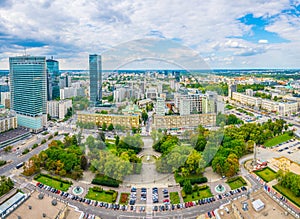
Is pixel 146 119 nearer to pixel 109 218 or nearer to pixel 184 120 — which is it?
pixel 184 120

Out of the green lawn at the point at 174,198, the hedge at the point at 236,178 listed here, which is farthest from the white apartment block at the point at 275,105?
the green lawn at the point at 174,198

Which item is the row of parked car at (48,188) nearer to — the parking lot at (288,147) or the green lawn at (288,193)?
the green lawn at (288,193)

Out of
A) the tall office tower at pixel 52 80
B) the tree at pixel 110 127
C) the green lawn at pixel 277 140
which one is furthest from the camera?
the tall office tower at pixel 52 80

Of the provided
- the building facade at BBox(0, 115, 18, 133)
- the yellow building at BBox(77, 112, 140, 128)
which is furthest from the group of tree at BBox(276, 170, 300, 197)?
the building facade at BBox(0, 115, 18, 133)

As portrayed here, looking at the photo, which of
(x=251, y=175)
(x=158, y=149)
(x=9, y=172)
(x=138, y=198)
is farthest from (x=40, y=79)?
(x=251, y=175)

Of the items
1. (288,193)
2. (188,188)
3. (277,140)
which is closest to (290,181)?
(288,193)
